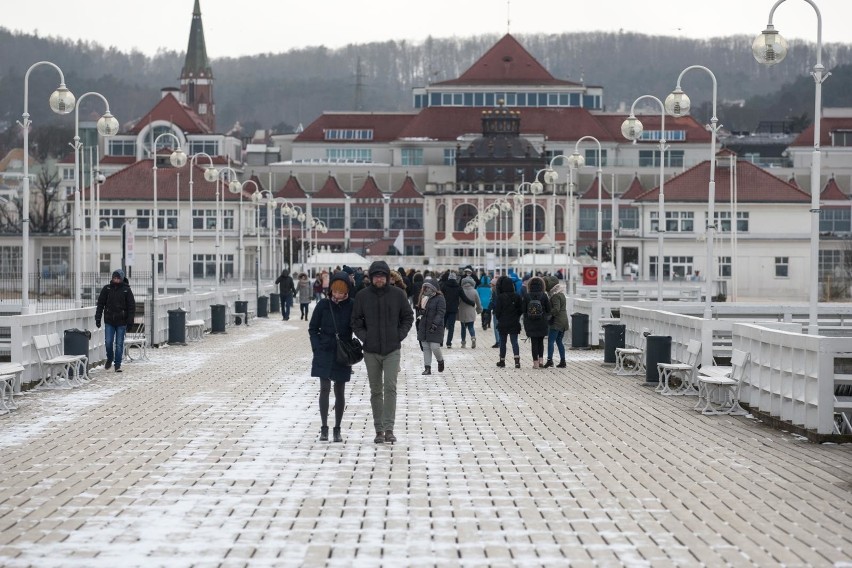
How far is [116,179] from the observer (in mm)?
117125

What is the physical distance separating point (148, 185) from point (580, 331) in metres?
85.3

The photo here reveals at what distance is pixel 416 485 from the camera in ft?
41.4

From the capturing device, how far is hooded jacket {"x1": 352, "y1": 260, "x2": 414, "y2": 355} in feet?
50.7

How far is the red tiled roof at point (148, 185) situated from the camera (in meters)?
112

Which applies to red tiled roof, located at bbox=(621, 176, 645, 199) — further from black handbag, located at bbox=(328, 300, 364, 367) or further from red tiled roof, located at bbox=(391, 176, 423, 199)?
black handbag, located at bbox=(328, 300, 364, 367)

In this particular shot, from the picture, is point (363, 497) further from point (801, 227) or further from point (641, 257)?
point (801, 227)

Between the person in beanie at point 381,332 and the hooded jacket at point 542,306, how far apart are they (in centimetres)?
1107

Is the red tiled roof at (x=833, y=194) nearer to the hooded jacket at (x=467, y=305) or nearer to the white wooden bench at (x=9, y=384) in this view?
the hooded jacket at (x=467, y=305)

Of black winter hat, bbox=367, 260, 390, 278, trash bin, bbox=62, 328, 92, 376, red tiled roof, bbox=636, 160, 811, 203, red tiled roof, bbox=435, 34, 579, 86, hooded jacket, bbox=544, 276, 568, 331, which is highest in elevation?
red tiled roof, bbox=435, 34, 579, 86

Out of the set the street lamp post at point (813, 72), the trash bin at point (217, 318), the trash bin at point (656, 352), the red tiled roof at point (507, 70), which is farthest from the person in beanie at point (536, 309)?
the red tiled roof at point (507, 70)

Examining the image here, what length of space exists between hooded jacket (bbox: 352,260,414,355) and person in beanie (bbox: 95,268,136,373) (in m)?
10.1

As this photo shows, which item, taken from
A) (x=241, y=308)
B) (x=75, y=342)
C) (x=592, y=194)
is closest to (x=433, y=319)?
(x=75, y=342)

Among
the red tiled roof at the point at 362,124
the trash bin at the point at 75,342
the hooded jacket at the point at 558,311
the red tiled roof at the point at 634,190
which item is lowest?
the trash bin at the point at 75,342

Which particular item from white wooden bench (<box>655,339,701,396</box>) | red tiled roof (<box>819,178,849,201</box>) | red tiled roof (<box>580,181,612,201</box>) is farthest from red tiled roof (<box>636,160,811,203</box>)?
white wooden bench (<box>655,339,701,396</box>)
